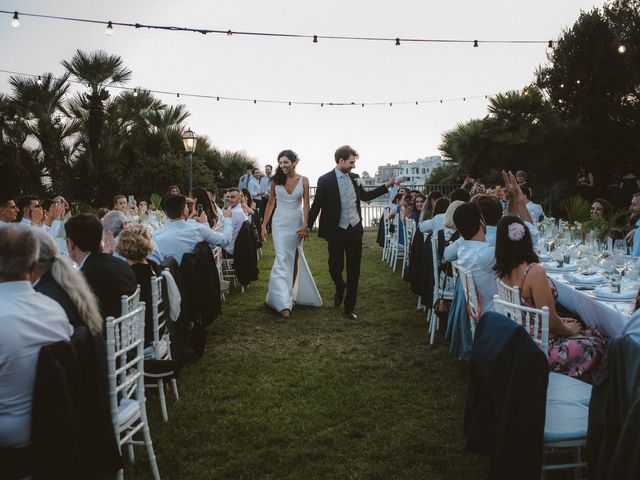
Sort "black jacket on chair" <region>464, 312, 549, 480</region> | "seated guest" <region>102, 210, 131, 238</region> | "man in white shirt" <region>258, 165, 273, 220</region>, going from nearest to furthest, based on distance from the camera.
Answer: "black jacket on chair" <region>464, 312, 549, 480</region> < "seated guest" <region>102, 210, 131, 238</region> < "man in white shirt" <region>258, 165, 273, 220</region>

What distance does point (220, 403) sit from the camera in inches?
141

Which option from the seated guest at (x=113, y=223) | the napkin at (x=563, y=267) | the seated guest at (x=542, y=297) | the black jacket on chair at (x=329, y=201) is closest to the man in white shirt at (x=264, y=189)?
the black jacket on chair at (x=329, y=201)

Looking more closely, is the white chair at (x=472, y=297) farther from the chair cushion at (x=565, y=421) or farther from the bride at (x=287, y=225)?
the bride at (x=287, y=225)

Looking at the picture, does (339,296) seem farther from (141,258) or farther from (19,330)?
(19,330)

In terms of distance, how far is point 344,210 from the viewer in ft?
18.3

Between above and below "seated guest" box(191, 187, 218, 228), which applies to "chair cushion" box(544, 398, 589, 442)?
below

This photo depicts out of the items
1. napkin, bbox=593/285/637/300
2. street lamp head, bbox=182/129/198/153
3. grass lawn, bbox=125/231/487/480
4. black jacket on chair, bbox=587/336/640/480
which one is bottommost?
grass lawn, bbox=125/231/487/480

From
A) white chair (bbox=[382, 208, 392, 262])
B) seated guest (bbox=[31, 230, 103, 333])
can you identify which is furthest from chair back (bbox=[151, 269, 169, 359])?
white chair (bbox=[382, 208, 392, 262])

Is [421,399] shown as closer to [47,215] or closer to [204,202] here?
[204,202]

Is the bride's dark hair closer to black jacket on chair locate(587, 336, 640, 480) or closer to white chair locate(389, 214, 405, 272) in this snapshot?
white chair locate(389, 214, 405, 272)

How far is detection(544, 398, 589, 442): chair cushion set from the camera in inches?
83.2

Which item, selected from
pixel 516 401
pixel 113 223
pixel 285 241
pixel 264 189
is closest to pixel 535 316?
pixel 516 401

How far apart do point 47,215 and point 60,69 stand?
10.4 meters

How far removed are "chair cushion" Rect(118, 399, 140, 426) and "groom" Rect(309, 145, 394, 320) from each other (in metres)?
3.30
